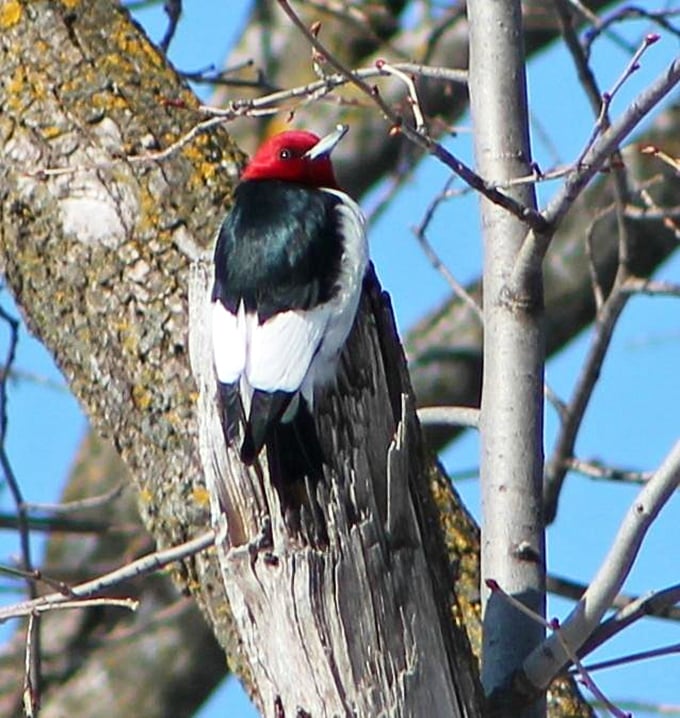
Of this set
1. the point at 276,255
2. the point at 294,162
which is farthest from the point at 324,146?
the point at 276,255

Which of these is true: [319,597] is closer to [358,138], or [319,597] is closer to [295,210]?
[295,210]

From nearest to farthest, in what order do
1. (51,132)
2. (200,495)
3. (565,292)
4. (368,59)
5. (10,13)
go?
(200,495) < (51,132) < (10,13) < (565,292) < (368,59)

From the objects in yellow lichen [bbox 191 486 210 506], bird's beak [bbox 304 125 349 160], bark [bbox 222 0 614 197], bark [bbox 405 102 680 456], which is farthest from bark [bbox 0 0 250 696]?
bark [bbox 222 0 614 197]

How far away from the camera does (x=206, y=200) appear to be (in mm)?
3598

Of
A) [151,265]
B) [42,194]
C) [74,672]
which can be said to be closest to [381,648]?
[151,265]

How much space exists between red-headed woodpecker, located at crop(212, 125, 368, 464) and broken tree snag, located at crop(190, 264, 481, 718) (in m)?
0.05

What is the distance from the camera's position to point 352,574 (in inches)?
110

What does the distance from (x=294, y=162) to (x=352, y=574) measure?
147 cm

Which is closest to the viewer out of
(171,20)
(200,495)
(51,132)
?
(200,495)

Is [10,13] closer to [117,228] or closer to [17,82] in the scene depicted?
[17,82]

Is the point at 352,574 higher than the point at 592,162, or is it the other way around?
the point at 592,162

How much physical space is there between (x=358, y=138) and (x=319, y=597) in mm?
3754

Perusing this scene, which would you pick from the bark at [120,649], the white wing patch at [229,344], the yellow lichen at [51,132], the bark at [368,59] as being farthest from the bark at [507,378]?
the bark at [120,649]

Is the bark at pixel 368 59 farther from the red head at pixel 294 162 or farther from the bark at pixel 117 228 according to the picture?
the bark at pixel 117 228
